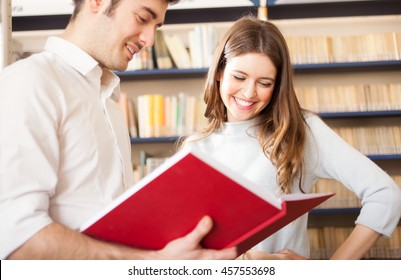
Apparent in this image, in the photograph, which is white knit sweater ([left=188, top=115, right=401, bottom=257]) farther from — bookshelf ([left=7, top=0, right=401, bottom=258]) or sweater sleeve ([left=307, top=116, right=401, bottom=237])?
bookshelf ([left=7, top=0, right=401, bottom=258])

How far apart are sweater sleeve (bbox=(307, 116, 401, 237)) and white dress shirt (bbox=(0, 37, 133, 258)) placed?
613mm

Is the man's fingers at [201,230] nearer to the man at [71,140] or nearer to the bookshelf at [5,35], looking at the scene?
the man at [71,140]

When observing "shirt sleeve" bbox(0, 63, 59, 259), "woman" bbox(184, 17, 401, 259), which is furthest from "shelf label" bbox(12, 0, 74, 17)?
"shirt sleeve" bbox(0, 63, 59, 259)

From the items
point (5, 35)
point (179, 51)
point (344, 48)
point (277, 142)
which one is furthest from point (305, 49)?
point (5, 35)

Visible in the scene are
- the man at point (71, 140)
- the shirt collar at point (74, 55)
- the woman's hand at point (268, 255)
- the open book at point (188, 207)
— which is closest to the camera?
the open book at point (188, 207)

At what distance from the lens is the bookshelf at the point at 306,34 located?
320 cm

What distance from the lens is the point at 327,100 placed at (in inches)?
121

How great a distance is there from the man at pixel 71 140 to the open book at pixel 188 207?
0.02m

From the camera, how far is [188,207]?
773 millimetres

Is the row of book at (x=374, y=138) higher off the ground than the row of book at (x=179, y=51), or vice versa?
the row of book at (x=179, y=51)

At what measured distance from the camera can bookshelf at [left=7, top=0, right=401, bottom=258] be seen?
3201 millimetres

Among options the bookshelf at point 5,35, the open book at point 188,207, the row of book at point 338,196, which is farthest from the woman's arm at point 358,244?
the row of book at point 338,196

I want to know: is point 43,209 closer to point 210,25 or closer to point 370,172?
point 370,172
